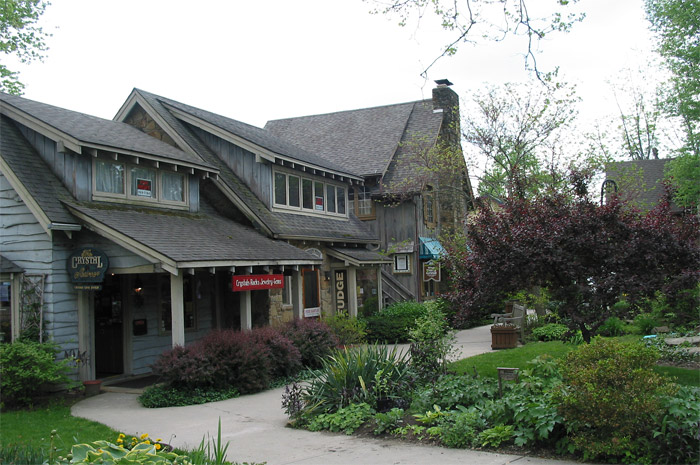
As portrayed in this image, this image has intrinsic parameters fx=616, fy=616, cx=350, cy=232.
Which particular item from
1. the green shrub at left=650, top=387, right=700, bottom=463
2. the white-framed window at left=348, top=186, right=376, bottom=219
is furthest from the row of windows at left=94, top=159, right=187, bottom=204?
the green shrub at left=650, top=387, right=700, bottom=463

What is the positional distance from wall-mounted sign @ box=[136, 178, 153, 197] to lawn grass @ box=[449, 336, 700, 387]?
834 centimetres

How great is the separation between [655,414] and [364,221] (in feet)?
64.7

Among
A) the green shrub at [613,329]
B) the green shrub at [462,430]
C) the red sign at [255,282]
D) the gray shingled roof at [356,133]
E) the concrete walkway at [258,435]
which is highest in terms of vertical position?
the gray shingled roof at [356,133]

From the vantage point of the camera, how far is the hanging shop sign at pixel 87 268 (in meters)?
12.2

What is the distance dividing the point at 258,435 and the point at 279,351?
460 centimetres

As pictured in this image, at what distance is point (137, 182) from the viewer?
583 inches

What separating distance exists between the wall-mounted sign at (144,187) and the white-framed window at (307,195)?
4174mm

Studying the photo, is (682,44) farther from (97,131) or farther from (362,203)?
(97,131)

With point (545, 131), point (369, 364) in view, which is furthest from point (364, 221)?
point (369, 364)

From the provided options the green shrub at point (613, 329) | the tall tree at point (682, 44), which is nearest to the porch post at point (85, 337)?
the green shrub at point (613, 329)

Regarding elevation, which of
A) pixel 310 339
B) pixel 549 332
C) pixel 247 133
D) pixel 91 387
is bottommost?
pixel 91 387

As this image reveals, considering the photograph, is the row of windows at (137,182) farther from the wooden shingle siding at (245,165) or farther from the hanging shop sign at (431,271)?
the hanging shop sign at (431,271)

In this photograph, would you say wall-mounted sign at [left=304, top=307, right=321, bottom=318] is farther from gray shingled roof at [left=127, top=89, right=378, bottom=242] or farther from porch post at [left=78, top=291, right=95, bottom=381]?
porch post at [left=78, top=291, right=95, bottom=381]

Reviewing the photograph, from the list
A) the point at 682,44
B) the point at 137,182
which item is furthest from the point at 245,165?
the point at 682,44
